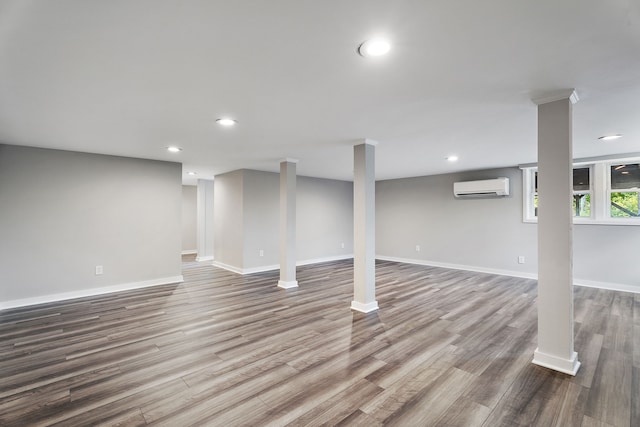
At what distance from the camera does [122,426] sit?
1694 mm

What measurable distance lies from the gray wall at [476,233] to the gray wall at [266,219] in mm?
1572

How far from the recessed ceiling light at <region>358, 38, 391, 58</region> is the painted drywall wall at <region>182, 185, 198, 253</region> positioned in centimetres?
891

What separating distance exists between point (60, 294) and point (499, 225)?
8197 millimetres

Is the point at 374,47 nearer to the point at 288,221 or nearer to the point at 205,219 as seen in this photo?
→ the point at 288,221

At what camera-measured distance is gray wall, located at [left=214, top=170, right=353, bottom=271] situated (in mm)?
6215

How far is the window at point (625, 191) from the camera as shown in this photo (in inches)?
189

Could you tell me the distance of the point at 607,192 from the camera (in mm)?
5004

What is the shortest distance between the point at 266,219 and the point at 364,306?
3.55 meters

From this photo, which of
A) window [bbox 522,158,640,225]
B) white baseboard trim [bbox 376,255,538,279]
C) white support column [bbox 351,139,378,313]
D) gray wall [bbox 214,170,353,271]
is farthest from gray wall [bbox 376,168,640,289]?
white support column [bbox 351,139,378,313]

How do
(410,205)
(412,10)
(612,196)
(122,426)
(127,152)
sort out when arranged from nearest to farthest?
(412,10) < (122,426) < (127,152) < (612,196) < (410,205)

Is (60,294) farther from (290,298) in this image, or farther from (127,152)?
(290,298)

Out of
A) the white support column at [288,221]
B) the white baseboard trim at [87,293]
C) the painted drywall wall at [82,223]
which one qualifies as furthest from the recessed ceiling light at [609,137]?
the white baseboard trim at [87,293]

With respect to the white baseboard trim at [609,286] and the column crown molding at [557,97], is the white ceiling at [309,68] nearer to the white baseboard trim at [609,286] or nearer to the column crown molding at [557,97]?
the column crown molding at [557,97]

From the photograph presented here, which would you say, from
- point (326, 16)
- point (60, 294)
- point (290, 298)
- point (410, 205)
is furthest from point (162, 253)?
point (410, 205)
